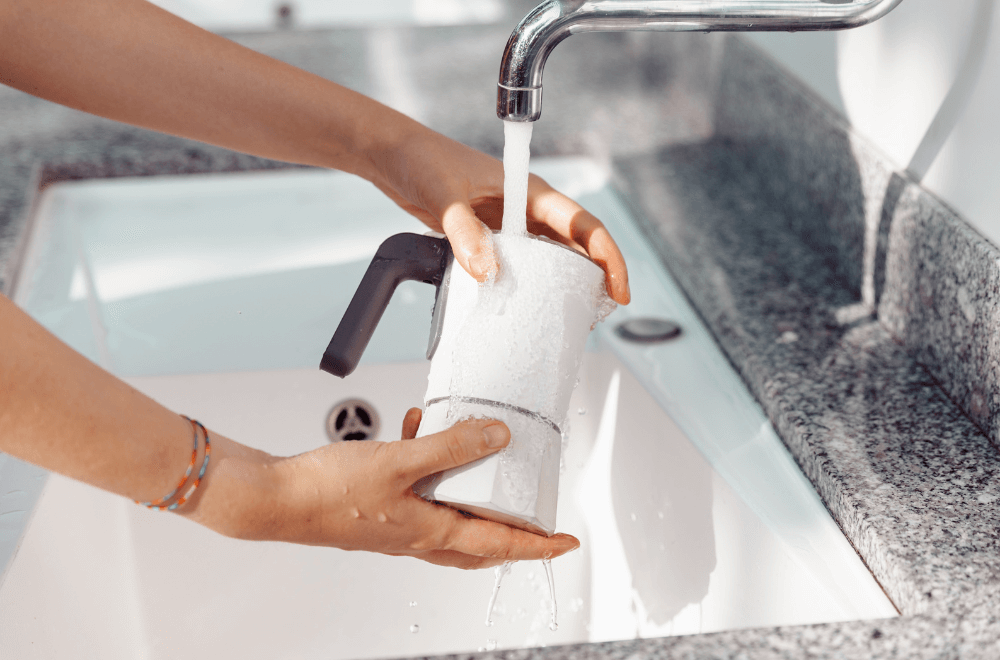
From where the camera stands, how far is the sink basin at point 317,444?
1.83ft

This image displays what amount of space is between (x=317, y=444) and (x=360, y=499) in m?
0.33

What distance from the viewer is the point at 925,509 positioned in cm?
50

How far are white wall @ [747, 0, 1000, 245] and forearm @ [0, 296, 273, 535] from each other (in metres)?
0.47

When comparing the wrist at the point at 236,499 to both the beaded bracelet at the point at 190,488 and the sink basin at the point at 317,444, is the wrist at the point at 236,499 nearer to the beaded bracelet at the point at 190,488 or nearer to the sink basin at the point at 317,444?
the beaded bracelet at the point at 190,488

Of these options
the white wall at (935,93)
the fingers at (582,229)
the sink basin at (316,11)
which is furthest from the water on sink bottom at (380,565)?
the sink basin at (316,11)

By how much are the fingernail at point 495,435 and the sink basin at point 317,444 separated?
18 cm

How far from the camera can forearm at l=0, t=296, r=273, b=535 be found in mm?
410

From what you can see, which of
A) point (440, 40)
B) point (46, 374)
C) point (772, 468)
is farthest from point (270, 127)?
point (440, 40)

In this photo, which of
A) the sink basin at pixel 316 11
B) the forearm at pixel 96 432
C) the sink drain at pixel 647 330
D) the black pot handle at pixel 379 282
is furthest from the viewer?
the sink basin at pixel 316 11

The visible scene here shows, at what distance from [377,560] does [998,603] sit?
45 cm

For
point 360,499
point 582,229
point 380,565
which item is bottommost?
point 380,565

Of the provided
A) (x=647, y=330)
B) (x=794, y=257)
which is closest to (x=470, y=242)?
(x=647, y=330)

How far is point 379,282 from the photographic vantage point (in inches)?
21.4

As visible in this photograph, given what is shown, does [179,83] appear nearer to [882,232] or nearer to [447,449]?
[447,449]
